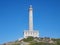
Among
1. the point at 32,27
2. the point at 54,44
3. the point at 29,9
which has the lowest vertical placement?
the point at 54,44

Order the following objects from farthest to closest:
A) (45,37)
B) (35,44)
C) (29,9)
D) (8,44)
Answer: (29,9) → (45,37) → (8,44) → (35,44)

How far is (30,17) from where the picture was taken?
76688mm

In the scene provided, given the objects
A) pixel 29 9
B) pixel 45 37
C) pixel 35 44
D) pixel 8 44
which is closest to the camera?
pixel 35 44

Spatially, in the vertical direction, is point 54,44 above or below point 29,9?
below

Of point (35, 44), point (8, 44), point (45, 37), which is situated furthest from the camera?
point (45, 37)

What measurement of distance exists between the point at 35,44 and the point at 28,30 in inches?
749

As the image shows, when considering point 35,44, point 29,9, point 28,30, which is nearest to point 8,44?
point 35,44

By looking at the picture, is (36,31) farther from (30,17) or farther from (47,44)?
(47,44)

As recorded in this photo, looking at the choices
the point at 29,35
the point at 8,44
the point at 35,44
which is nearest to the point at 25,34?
the point at 29,35

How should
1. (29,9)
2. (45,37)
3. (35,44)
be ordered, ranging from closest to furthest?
(35,44) < (45,37) < (29,9)

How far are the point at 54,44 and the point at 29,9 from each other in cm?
2234

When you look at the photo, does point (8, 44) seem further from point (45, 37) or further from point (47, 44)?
point (45, 37)

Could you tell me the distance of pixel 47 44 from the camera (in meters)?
59.1

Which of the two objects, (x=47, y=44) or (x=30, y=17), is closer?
(x=47, y=44)
